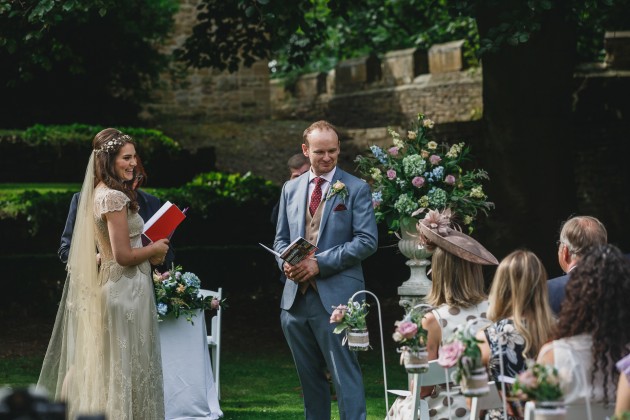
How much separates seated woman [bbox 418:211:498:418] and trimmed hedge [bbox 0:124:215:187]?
11.1 m

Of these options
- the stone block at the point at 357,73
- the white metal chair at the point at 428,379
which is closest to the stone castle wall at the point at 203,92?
the stone block at the point at 357,73

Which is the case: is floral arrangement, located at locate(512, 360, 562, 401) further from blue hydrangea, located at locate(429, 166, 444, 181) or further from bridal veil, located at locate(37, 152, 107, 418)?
blue hydrangea, located at locate(429, 166, 444, 181)

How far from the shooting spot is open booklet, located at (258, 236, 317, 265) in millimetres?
6195

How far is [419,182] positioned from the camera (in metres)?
7.59

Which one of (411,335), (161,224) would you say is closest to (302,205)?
(161,224)

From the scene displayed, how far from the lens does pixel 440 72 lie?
2052cm

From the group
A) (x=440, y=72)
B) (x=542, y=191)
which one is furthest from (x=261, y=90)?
(x=542, y=191)

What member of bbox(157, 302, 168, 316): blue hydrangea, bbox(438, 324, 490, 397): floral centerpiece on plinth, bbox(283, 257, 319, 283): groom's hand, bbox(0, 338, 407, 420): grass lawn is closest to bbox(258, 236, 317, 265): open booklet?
bbox(283, 257, 319, 283): groom's hand

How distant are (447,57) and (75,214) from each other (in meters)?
13.9

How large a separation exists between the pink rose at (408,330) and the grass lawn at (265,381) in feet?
11.5

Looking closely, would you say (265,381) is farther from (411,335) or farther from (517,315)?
(517,315)

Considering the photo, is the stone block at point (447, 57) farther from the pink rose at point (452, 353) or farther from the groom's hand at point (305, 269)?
the pink rose at point (452, 353)

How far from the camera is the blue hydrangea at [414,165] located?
763 cm

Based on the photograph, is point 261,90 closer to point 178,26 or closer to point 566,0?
point 178,26
